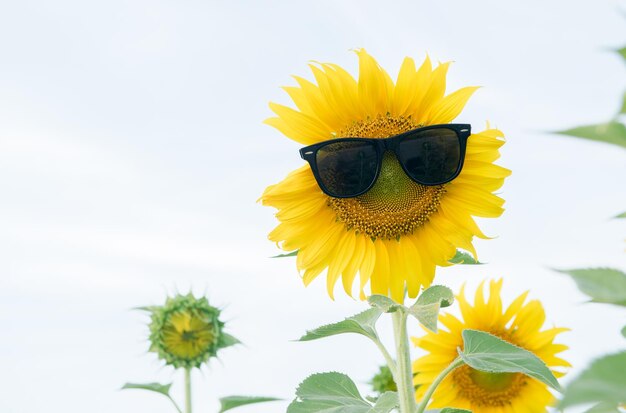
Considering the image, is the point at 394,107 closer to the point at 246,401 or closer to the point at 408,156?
the point at 408,156

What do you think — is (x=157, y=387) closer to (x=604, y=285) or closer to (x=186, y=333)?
(x=186, y=333)

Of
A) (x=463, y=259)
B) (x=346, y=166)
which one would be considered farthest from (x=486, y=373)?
(x=346, y=166)

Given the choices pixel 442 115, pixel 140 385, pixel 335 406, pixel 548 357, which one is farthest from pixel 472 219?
pixel 140 385

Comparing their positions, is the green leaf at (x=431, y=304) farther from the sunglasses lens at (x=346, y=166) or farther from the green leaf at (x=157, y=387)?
the green leaf at (x=157, y=387)

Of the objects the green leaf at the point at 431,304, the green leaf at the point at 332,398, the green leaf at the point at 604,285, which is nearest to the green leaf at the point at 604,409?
the green leaf at the point at 604,285

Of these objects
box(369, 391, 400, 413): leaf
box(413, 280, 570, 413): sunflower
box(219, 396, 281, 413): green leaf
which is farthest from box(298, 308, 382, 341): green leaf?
box(413, 280, 570, 413): sunflower

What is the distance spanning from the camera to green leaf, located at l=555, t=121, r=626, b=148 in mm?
587

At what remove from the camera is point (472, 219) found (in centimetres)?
235

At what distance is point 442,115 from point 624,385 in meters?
1.95

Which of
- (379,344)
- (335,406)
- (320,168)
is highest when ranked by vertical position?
(320,168)

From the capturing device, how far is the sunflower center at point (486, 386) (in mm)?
3158

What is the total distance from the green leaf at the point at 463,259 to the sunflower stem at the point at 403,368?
0.27 meters

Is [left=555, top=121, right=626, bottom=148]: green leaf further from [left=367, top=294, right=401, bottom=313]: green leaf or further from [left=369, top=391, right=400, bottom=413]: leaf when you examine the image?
[left=369, top=391, right=400, bottom=413]: leaf

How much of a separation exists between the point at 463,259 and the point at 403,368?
0.39 metres
